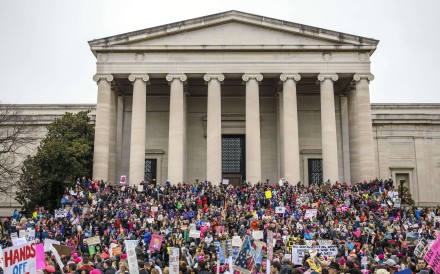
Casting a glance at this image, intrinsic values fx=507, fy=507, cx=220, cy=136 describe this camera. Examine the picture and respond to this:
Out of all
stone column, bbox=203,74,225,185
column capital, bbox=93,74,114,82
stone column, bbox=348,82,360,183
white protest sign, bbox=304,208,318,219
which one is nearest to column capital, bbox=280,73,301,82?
stone column, bbox=203,74,225,185

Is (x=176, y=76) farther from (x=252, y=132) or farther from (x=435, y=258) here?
(x=435, y=258)

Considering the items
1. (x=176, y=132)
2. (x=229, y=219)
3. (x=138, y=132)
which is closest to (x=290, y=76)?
(x=176, y=132)

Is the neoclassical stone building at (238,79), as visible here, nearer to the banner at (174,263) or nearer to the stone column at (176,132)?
the stone column at (176,132)

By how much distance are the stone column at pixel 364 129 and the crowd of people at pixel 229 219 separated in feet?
13.2

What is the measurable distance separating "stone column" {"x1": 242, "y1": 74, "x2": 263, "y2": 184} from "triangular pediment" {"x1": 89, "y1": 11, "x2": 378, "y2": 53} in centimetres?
301

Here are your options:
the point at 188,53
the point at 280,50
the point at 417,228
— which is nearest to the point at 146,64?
the point at 188,53

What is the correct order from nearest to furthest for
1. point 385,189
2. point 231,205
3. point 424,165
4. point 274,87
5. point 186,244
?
1. point 186,244
2. point 231,205
3. point 385,189
4. point 274,87
5. point 424,165

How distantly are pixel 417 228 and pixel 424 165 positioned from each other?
2651 cm

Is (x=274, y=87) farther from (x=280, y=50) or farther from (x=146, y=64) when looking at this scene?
(x=146, y=64)

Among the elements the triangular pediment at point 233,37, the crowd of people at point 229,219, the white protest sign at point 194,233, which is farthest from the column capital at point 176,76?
the white protest sign at point 194,233

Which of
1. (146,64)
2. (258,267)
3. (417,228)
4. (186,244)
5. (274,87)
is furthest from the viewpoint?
(274,87)

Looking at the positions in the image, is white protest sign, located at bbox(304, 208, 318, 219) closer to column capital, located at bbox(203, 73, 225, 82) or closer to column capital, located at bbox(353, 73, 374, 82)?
column capital, located at bbox(203, 73, 225, 82)

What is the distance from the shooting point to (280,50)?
43.9m

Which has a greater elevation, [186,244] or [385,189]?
[385,189]
